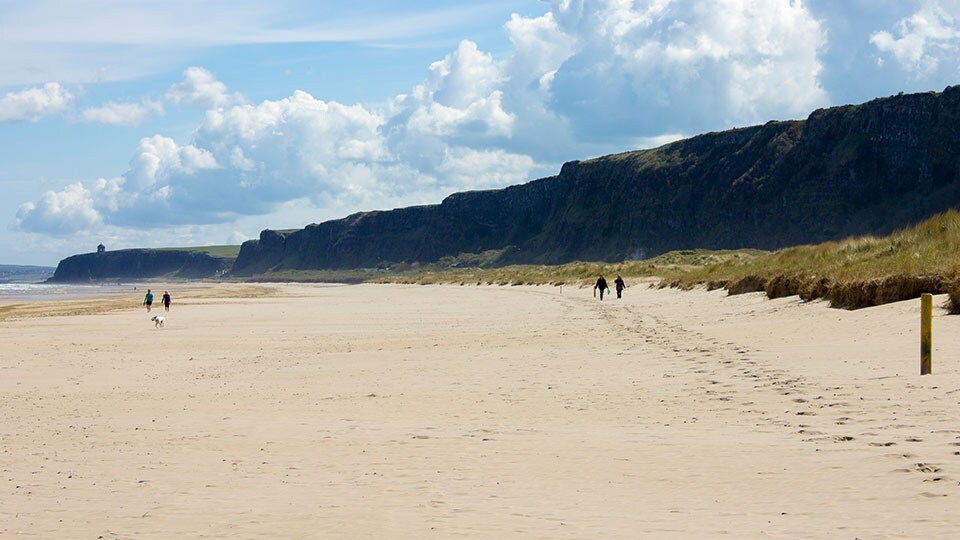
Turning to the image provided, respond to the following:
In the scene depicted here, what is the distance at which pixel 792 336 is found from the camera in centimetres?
1608

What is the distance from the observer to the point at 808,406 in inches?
376

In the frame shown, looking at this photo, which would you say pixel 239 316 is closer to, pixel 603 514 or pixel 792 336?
pixel 792 336

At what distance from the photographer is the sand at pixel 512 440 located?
6223 mm

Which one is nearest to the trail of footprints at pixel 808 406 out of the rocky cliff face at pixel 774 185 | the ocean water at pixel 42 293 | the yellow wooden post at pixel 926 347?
the yellow wooden post at pixel 926 347

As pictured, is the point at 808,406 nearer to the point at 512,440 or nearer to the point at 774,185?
the point at 512,440

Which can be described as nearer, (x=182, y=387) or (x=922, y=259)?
(x=182, y=387)

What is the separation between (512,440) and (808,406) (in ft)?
9.98

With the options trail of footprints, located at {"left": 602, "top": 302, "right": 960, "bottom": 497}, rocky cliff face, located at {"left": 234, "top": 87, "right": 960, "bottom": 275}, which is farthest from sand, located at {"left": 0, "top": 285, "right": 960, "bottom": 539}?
rocky cliff face, located at {"left": 234, "top": 87, "right": 960, "bottom": 275}

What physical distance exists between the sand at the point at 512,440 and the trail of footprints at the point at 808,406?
39 millimetres

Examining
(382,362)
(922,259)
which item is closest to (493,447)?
(382,362)

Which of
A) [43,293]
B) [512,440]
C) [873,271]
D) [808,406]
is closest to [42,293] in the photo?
[43,293]

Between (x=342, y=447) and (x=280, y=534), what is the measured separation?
2.91 metres

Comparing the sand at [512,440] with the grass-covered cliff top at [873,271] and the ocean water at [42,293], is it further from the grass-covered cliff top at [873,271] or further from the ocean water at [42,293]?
the ocean water at [42,293]

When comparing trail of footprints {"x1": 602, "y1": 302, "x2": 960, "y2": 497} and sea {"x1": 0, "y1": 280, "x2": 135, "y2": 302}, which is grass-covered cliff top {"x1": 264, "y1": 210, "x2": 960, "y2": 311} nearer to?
trail of footprints {"x1": 602, "y1": 302, "x2": 960, "y2": 497}
